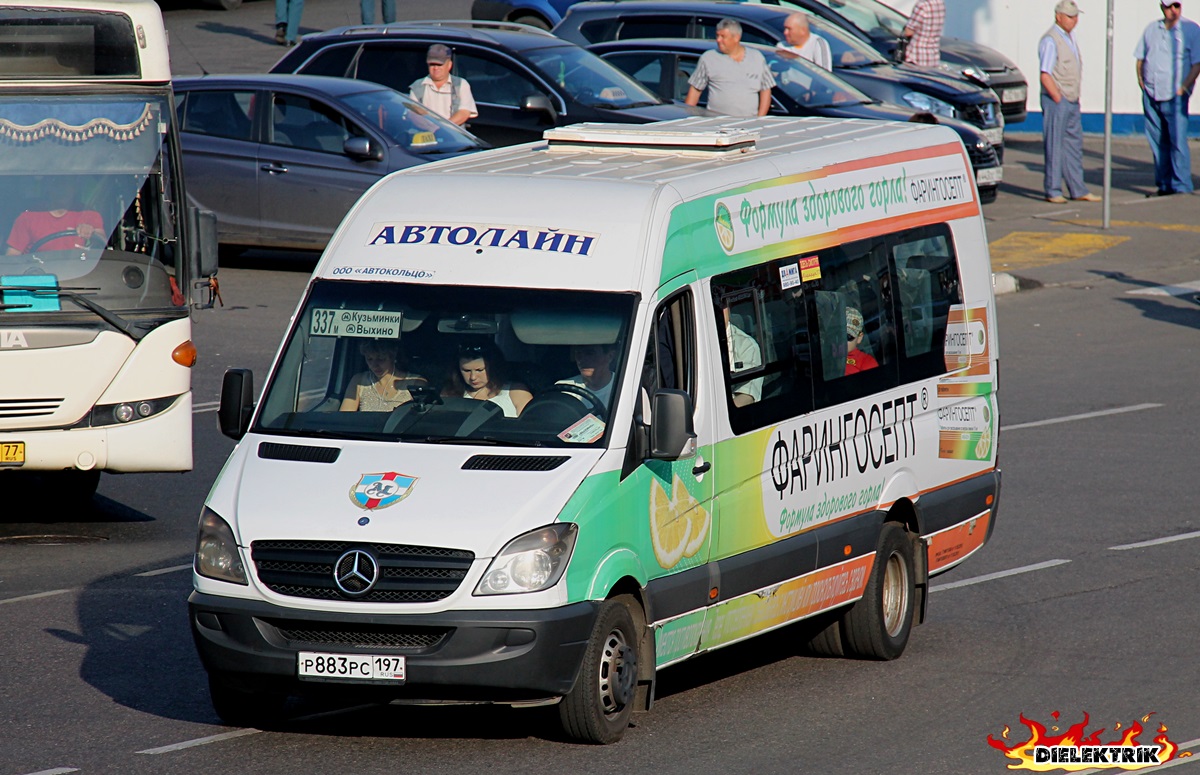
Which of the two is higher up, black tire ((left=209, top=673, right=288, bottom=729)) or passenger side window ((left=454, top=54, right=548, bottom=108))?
passenger side window ((left=454, top=54, right=548, bottom=108))

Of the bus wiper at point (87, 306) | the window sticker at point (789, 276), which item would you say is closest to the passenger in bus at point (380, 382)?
the window sticker at point (789, 276)

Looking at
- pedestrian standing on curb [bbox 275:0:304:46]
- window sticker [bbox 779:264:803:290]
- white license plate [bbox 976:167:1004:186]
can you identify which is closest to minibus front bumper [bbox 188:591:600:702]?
window sticker [bbox 779:264:803:290]

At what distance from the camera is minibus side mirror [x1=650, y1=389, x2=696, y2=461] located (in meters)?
7.40

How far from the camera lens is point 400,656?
7.01 metres

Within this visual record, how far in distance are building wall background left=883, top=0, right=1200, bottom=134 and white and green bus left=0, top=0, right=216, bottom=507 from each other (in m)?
22.0

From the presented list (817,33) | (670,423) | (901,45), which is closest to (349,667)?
(670,423)

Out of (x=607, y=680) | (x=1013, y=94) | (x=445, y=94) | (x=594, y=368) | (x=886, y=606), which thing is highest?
(x=445, y=94)

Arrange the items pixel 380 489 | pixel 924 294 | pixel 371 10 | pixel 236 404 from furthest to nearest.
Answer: pixel 371 10
pixel 924 294
pixel 236 404
pixel 380 489

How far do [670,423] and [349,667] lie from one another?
5.05 ft

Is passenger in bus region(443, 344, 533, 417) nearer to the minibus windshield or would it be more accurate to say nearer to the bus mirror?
the minibus windshield

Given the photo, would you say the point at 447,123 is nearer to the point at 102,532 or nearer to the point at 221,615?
the point at 102,532

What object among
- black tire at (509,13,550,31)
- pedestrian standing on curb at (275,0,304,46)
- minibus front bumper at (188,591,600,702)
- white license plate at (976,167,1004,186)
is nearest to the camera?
minibus front bumper at (188,591,600,702)

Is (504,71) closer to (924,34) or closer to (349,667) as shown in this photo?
(924,34)

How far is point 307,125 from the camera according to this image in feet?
63.0
